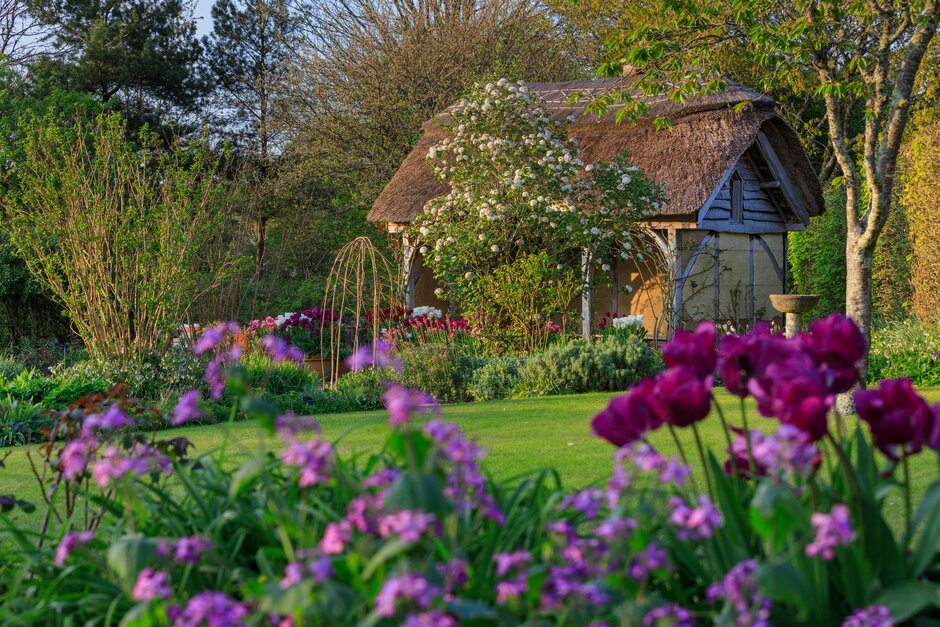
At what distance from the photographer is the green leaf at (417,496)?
4.61 ft

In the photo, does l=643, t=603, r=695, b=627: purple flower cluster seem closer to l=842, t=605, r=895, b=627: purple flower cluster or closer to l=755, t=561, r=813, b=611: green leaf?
l=755, t=561, r=813, b=611: green leaf

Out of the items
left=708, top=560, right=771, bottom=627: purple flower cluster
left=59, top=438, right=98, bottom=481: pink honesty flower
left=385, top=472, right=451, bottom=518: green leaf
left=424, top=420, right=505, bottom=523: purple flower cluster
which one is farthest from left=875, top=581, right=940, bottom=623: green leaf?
left=59, top=438, right=98, bottom=481: pink honesty flower

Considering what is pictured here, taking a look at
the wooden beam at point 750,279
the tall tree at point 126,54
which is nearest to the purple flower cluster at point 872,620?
the wooden beam at point 750,279

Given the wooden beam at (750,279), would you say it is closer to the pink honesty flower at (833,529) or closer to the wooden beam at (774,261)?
the wooden beam at (774,261)

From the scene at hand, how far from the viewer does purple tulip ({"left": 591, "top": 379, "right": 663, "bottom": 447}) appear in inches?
74.2

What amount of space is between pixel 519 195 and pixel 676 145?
120 inches

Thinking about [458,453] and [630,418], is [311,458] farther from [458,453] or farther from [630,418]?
[630,418]

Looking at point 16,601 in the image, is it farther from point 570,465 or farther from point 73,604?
point 570,465

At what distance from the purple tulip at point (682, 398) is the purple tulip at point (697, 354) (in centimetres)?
10

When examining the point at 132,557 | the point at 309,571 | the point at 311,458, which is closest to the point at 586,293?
the point at 132,557

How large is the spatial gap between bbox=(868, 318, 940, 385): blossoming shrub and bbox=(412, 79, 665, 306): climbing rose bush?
3.50m

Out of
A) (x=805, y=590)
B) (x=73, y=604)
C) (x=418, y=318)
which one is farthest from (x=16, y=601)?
(x=418, y=318)

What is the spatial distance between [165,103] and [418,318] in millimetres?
15506

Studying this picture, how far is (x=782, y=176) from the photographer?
1508cm
